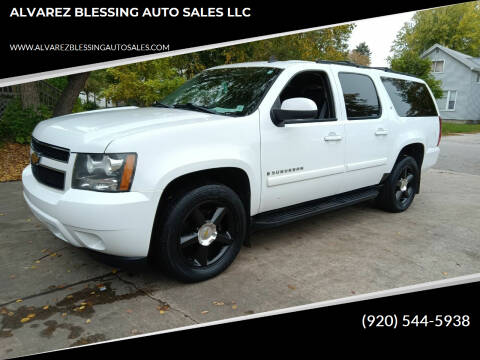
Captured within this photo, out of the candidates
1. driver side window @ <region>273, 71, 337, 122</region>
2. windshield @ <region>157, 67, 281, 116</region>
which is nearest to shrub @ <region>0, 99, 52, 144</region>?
windshield @ <region>157, 67, 281, 116</region>

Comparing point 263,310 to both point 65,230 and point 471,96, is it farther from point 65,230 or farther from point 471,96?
point 471,96

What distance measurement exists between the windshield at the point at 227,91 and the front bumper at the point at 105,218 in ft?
4.10

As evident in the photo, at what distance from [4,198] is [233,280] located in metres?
4.23

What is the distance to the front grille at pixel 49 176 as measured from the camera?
3070mm

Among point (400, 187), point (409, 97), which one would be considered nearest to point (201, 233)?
point (400, 187)

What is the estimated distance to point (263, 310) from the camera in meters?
3.00

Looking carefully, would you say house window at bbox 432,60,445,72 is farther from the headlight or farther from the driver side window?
the headlight

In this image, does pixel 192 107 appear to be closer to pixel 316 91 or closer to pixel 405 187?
pixel 316 91

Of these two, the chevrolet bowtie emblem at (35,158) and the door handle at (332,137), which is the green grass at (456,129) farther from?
the chevrolet bowtie emblem at (35,158)

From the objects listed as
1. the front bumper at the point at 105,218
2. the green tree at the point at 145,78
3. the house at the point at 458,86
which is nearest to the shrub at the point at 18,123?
the green tree at the point at 145,78

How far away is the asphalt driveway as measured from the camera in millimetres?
2807

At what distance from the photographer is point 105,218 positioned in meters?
2.79

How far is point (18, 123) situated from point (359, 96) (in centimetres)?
795

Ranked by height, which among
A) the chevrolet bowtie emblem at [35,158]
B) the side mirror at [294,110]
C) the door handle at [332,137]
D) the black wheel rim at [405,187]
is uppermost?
the side mirror at [294,110]
